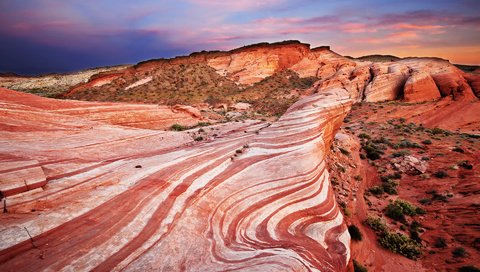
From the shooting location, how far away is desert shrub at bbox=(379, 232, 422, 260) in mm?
11758

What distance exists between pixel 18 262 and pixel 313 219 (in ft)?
26.5

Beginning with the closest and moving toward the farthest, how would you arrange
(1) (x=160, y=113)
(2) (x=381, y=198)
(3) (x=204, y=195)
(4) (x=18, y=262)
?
(4) (x=18, y=262) < (3) (x=204, y=195) < (2) (x=381, y=198) < (1) (x=160, y=113)

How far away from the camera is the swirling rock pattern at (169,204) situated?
5234mm

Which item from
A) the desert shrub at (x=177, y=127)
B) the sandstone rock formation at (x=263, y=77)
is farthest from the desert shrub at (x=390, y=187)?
the sandstone rock formation at (x=263, y=77)

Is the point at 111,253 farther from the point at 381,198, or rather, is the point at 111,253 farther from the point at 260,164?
the point at 381,198

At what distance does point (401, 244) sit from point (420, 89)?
37.5 m

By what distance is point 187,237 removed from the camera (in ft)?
20.9

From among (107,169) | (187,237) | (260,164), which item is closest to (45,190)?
(107,169)

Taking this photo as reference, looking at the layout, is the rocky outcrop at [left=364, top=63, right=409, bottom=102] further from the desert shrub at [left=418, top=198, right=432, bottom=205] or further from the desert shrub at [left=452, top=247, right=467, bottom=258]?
the desert shrub at [left=452, top=247, right=467, bottom=258]

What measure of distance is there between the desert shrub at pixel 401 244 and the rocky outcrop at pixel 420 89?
35.3 meters

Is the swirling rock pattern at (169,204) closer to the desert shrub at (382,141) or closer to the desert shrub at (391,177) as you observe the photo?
the desert shrub at (391,177)

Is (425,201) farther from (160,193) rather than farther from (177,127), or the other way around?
(177,127)

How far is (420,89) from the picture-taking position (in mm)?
40875

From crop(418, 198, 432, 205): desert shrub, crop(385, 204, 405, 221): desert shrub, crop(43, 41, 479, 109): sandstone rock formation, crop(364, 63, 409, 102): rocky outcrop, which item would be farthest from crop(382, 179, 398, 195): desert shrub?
crop(364, 63, 409, 102): rocky outcrop
